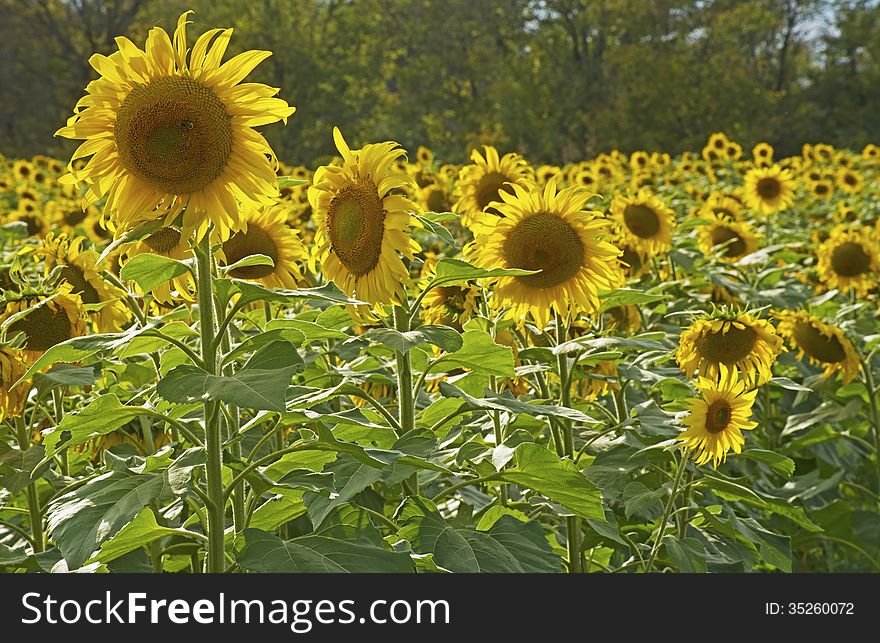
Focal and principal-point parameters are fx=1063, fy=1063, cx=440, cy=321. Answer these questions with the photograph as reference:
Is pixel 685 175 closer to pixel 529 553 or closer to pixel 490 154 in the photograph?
pixel 490 154

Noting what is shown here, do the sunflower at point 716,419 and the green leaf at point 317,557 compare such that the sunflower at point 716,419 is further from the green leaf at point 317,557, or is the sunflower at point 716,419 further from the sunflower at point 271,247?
the sunflower at point 271,247

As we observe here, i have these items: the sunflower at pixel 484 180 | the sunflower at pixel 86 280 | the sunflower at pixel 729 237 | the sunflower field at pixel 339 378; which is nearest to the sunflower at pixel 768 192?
the sunflower at pixel 729 237

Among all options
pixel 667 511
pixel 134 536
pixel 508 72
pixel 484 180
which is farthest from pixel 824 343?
pixel 508 72

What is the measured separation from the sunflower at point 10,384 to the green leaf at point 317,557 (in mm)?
823

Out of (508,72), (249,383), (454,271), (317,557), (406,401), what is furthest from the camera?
(508,72)

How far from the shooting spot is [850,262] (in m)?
5.85

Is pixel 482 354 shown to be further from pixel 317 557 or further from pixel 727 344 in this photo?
pixel 727 344

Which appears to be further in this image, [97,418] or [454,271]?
[454,271]

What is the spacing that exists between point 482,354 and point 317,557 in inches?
28.3

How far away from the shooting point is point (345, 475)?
93.0 inches

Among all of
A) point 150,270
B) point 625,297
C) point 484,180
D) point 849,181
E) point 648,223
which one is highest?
point 849,181

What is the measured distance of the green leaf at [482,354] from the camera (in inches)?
102

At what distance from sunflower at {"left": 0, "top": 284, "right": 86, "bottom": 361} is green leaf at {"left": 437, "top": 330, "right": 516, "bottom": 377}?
3.39 feet
